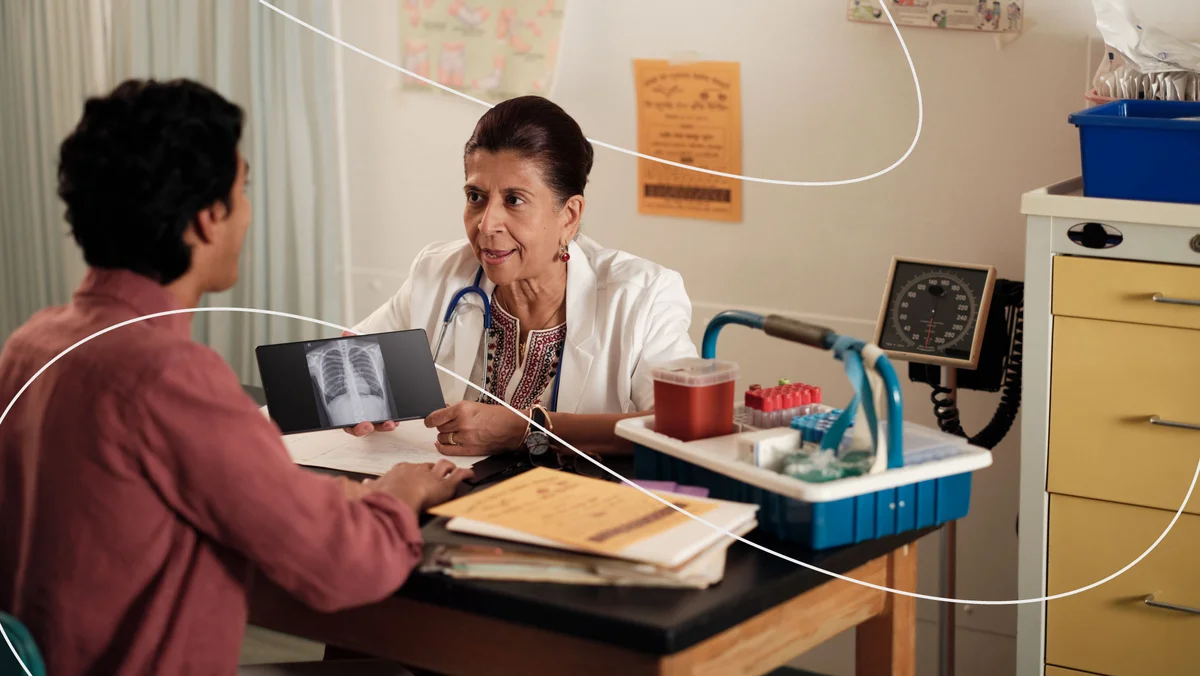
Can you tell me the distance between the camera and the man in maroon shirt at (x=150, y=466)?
55.2 inches

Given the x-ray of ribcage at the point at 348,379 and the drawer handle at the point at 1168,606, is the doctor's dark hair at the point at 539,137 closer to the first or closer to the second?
the x-ray of ribcage at the point at 348,379

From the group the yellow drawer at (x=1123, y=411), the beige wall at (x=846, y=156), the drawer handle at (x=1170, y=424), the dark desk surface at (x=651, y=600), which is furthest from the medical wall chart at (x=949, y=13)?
the dark desk surface at (x=651, y=600)

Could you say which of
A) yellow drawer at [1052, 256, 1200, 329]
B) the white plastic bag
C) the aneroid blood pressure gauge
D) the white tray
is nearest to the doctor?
the aneroid blood pressure gauge

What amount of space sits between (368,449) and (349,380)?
0.11 m

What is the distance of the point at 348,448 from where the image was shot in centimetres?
201

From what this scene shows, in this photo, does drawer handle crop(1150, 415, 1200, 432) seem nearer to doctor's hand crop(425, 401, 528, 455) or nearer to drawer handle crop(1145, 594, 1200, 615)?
drawer handle crop(1145, 594, 1200, 615)

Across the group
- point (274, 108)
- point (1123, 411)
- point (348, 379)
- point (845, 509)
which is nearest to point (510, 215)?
point (348, 379)

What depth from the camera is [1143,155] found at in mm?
2131

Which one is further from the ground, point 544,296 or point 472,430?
point 544,296

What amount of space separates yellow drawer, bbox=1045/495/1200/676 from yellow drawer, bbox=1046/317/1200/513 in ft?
0.13

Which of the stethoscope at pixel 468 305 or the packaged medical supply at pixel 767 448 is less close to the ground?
the stethoscope at pixel 468 305

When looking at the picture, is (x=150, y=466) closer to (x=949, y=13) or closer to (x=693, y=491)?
(x=693, y=491)

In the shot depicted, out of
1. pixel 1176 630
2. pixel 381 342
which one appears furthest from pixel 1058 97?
pixel 381 342

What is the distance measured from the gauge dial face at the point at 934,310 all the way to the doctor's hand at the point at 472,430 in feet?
2.69
